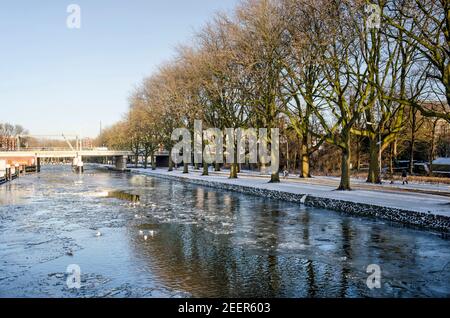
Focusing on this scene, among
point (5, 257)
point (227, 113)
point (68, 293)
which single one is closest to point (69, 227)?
point (5, 257)

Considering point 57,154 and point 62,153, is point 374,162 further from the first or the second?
point 57,154

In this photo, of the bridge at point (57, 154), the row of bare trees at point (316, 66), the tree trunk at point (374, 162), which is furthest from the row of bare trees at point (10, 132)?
the tree trunk at point (374, 162)

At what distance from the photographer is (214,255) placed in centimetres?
1411

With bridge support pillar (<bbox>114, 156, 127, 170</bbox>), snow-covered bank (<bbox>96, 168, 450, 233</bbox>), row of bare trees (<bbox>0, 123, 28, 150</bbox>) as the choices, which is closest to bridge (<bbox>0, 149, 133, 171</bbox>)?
bridge support pillar (<bbox>114, 156, 127, 170</bbox>)

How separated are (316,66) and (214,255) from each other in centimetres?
2664

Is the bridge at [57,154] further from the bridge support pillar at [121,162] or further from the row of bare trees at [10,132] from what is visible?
the row of bare trees at [10,132]

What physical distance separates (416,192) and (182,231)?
18.3 m

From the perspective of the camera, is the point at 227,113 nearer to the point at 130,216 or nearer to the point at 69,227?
the point at 130,216

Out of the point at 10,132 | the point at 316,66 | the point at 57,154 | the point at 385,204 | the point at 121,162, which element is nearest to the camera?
the point at 385,204

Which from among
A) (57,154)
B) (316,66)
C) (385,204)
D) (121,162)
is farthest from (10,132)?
(385,204)

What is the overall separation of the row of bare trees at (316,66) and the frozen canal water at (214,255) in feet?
32.6

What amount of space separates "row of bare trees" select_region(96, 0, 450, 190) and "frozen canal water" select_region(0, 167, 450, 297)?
32.6ft

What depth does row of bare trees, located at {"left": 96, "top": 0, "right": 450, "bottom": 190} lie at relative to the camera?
25.8 m
